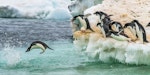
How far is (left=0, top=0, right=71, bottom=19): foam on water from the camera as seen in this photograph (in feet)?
120

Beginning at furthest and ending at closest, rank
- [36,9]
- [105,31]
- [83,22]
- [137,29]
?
[36,9], [83,22], [105,31], [137,29]

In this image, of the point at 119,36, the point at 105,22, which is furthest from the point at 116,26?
the point at 119,36

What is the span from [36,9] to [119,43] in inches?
1067

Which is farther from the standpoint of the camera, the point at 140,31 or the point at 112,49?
the point at 112,49

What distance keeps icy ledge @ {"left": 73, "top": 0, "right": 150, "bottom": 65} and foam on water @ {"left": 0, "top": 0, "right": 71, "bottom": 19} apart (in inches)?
891

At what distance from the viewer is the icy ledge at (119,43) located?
11195mm

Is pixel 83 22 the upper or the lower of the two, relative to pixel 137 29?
upper

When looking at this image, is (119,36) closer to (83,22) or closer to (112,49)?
(112,49)

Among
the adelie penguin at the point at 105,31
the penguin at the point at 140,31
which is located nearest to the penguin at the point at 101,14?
the adelie penguin at the point at 105,31

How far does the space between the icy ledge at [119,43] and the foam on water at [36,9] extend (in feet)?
74.2

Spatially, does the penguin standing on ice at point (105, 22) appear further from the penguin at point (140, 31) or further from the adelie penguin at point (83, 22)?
the penguin at point (140, 31)

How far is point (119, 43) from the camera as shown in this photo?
11.5m

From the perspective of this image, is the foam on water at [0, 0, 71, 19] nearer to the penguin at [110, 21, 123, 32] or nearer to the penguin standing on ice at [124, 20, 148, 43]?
the penguin at [110, 21, 123, 32]

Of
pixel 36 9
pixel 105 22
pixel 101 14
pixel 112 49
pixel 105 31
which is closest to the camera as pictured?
pixel 112 49
